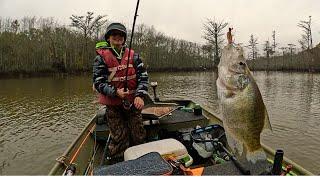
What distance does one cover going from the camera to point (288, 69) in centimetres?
5694

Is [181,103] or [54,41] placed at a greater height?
[54,41]

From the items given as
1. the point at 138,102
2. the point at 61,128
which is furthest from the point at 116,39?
the point at 61,128

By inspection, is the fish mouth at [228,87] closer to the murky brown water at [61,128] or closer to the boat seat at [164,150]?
the boat seat at [164,150]

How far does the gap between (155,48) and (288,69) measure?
27.3 metres

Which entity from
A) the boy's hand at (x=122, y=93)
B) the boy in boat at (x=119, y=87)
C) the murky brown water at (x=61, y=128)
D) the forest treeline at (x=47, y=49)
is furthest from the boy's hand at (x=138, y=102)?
the forest treeline at (x=47, y=49)

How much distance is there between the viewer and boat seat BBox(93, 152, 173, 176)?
331 centimetres

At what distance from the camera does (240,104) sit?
84.8 inches

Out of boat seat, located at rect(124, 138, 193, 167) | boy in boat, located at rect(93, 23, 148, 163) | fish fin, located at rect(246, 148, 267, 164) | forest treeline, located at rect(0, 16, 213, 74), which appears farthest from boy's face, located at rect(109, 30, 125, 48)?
forest treeline, located at rect(0, 16, 213, 74)

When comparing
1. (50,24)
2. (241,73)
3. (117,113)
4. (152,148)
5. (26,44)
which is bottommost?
(152,148)

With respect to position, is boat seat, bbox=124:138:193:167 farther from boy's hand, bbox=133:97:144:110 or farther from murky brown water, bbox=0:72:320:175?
murky brown water, bbox=0:72:320:175

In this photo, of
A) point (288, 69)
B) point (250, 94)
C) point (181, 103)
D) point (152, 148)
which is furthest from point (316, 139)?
point (288, 69)

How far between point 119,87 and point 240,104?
2.69 meters

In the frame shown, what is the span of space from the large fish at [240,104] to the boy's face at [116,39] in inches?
102

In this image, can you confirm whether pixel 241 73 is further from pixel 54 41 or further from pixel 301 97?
pixel 54 41
